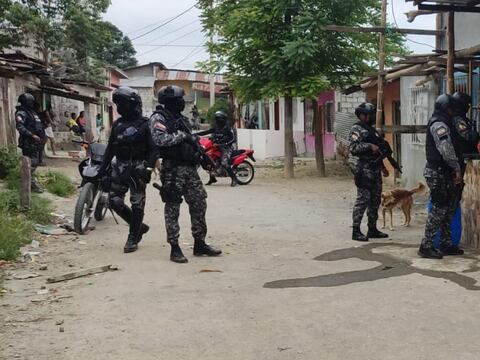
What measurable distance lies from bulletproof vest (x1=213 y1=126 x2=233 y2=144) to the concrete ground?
631cm

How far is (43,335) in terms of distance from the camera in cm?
400

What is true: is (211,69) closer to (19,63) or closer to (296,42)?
(296,42)

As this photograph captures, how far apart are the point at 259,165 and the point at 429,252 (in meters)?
15.2

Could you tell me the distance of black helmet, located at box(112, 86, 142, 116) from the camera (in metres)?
6.50

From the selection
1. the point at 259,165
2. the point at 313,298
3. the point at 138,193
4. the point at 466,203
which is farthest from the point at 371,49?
the point at 313,298

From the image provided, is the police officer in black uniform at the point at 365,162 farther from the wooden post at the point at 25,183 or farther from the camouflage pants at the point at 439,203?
the wooden post at the point at 25,183

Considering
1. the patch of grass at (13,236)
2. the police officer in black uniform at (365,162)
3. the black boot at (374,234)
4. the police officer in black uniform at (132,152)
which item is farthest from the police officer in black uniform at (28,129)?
the black boot at (374,234)

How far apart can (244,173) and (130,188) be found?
8084 mm

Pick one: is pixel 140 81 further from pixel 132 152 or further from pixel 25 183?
pixel 132 152

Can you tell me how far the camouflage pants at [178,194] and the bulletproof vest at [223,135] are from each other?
7739 millimetres

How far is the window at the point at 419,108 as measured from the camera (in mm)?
11685

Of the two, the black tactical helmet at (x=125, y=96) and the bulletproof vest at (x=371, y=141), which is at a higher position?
the black tactical helmet at (x=125, y=96)

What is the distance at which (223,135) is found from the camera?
14.1 metres

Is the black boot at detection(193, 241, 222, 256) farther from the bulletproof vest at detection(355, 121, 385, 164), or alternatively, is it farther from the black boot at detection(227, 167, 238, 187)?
the black boot at detection(227, 167, 238, 187)
